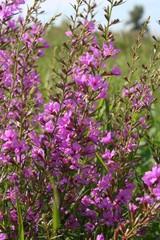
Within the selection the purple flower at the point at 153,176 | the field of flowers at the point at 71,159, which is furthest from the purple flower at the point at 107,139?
the purple flower at the point at 153,176

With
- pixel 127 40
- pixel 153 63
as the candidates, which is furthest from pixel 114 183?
pixel 127 40

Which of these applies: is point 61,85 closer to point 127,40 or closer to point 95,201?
point 95,201

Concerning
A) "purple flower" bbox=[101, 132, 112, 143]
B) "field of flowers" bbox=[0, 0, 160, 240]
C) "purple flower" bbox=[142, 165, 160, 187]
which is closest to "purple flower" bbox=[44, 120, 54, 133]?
"field of flowers" bbox=[0, 0, 160, 240]

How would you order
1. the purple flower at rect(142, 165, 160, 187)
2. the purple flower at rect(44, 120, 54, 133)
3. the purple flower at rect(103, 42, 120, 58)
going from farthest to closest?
the purple flower at rect(103, 42, 120, 58)
the purple flower at rect(44, 120, 54, 133)
the purple flower at rect(142, 165, 160, 187)

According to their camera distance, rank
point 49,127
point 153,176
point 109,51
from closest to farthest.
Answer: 1. point 153,176
2. point 49,127
3. point 109,51

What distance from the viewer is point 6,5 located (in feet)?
7.48

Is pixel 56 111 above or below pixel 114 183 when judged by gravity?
above

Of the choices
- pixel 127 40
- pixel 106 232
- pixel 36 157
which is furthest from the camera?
pixel 127 40

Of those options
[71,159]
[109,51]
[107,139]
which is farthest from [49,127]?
[109,51]

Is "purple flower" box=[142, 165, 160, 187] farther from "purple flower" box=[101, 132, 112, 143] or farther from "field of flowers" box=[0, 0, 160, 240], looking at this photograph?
"purple flower" box=[101, 132, 112, 143]

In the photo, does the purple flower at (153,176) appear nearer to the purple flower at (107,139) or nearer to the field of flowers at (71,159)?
the field of flowers at (71,159)

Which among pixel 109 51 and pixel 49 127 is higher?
pixel 109 51

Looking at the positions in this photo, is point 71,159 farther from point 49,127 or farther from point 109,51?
point 109,51

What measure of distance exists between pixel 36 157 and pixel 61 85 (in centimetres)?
30
